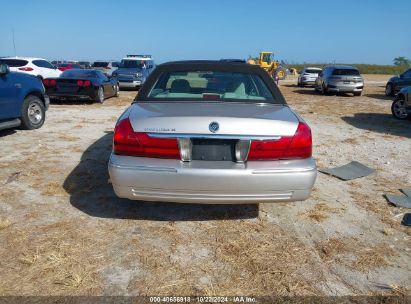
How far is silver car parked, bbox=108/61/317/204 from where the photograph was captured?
9.86ft

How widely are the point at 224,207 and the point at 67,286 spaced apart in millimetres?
1883

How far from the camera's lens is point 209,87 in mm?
4117

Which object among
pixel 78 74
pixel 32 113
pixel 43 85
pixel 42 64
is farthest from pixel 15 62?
pixel 32 113

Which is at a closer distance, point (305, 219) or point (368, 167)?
point (305, 219)

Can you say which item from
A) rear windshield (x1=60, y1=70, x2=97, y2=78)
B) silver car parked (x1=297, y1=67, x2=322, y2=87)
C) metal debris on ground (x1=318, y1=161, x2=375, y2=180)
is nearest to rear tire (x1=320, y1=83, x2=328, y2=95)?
silver car parked (x1=297, y1=67, x2=322, y2=87)

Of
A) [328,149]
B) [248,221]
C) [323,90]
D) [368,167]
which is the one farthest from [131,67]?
[248,221]

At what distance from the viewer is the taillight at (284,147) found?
3.06m

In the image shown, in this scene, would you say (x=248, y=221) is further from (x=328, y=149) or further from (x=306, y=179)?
(x=328, y=149)

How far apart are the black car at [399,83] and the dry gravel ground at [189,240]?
12.9 meters

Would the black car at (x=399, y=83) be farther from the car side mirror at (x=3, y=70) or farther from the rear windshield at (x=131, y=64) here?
the car side mirror at (x=3, y=70)

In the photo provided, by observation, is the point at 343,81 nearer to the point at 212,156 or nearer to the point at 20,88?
the point at 20,88

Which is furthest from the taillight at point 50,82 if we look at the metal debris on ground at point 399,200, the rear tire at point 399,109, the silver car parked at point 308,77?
the silver car parked at point 308,77

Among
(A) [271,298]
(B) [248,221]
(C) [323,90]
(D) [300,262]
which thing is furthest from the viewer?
(C) [323,90]

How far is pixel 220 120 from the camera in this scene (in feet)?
9.89
